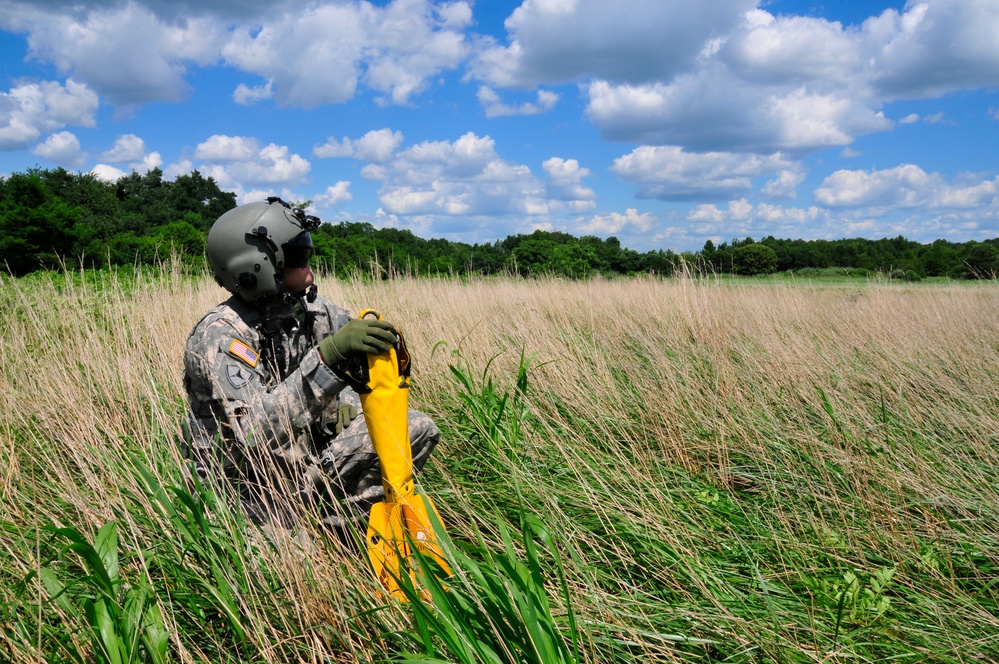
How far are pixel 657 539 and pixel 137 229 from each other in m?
39.6

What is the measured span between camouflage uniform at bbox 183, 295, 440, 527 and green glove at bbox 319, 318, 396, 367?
0.22ft

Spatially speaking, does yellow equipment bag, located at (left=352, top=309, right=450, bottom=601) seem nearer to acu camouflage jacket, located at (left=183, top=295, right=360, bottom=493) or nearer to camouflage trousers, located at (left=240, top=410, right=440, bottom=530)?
acu camouflage jacket, located at (left=183, top=295, right=360, bottom=493)

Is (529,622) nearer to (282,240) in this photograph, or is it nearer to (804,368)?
(282,240)

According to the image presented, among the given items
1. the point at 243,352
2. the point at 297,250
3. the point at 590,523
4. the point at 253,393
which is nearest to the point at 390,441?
the point at 253,393

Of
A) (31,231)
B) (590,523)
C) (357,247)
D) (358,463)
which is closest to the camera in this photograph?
(590,523)

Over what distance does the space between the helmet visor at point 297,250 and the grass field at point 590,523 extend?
2.72 feet

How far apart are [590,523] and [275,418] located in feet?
4.40

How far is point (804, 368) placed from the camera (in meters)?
3.87

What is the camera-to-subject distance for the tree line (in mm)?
10367

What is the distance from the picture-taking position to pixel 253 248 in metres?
2.52

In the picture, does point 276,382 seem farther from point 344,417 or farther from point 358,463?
point 358,463

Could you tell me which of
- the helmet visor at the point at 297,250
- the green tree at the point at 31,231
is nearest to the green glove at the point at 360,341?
the helmet visor at the point at 297,250

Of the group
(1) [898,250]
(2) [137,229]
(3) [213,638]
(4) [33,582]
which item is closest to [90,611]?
(3) [213,638]

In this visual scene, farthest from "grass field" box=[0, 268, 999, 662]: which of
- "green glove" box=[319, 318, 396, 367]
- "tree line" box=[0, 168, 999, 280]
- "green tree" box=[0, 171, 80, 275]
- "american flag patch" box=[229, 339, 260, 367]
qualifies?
"green tree" box=[0, 171, 80, 275]
